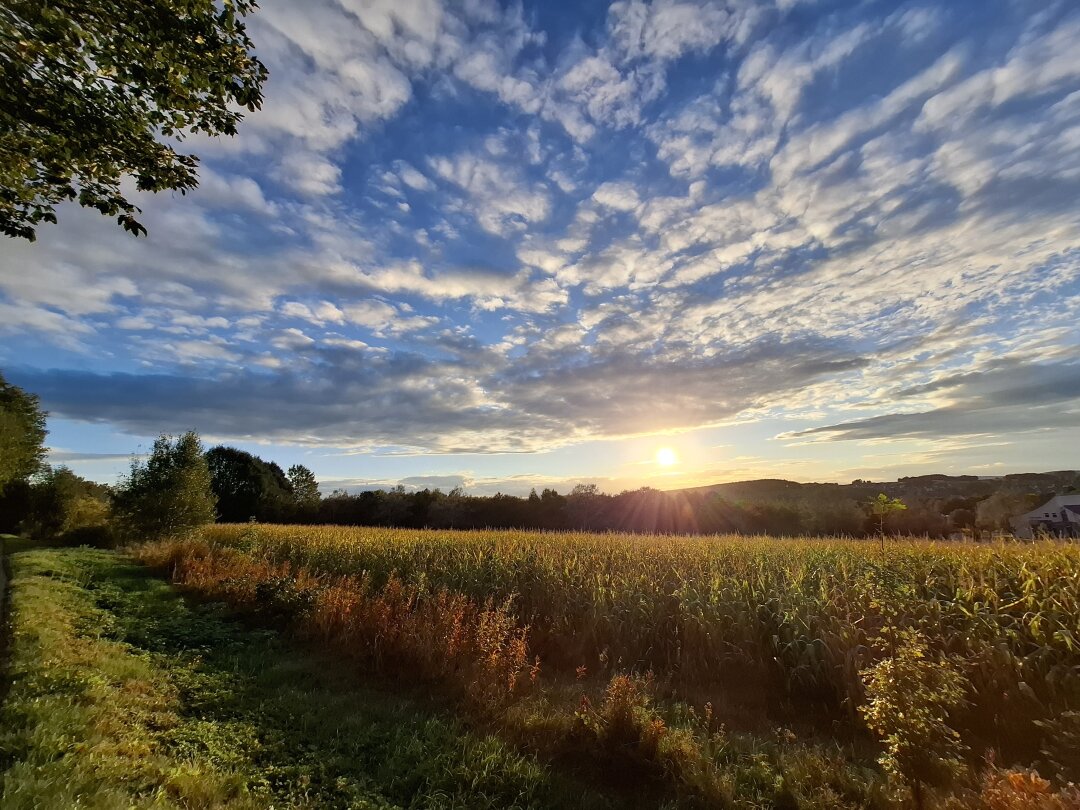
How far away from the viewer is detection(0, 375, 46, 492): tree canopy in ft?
114

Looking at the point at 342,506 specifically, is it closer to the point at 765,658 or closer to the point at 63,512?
the point at 63,512

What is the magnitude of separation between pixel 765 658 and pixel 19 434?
170 feet

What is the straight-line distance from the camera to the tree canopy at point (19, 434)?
114 ft

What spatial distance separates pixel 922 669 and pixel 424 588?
Result: 9.08 metres

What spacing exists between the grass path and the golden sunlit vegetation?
0.81 meters

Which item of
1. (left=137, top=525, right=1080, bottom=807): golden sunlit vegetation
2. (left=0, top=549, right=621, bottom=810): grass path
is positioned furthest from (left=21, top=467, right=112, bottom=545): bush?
(left=0, top=549, right=621, bottom=810): grass path

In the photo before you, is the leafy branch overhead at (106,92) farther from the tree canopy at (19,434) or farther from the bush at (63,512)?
the tree canopy at (19,434)

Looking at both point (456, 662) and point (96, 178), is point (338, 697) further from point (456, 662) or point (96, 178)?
point (96, 178)

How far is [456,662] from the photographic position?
7488 mm

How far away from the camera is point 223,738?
17.9 feet

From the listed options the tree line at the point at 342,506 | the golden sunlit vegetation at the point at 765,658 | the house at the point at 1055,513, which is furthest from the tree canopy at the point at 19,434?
the house at the point at 1055,513

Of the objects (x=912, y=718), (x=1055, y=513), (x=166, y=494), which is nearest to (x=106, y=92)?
(x=912, y=718)

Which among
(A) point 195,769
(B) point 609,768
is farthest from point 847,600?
(A) point 195,769

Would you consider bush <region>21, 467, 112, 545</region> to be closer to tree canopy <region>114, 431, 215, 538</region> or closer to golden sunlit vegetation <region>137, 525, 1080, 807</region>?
tree canopy <region>114, 431, 215, 538</region>
